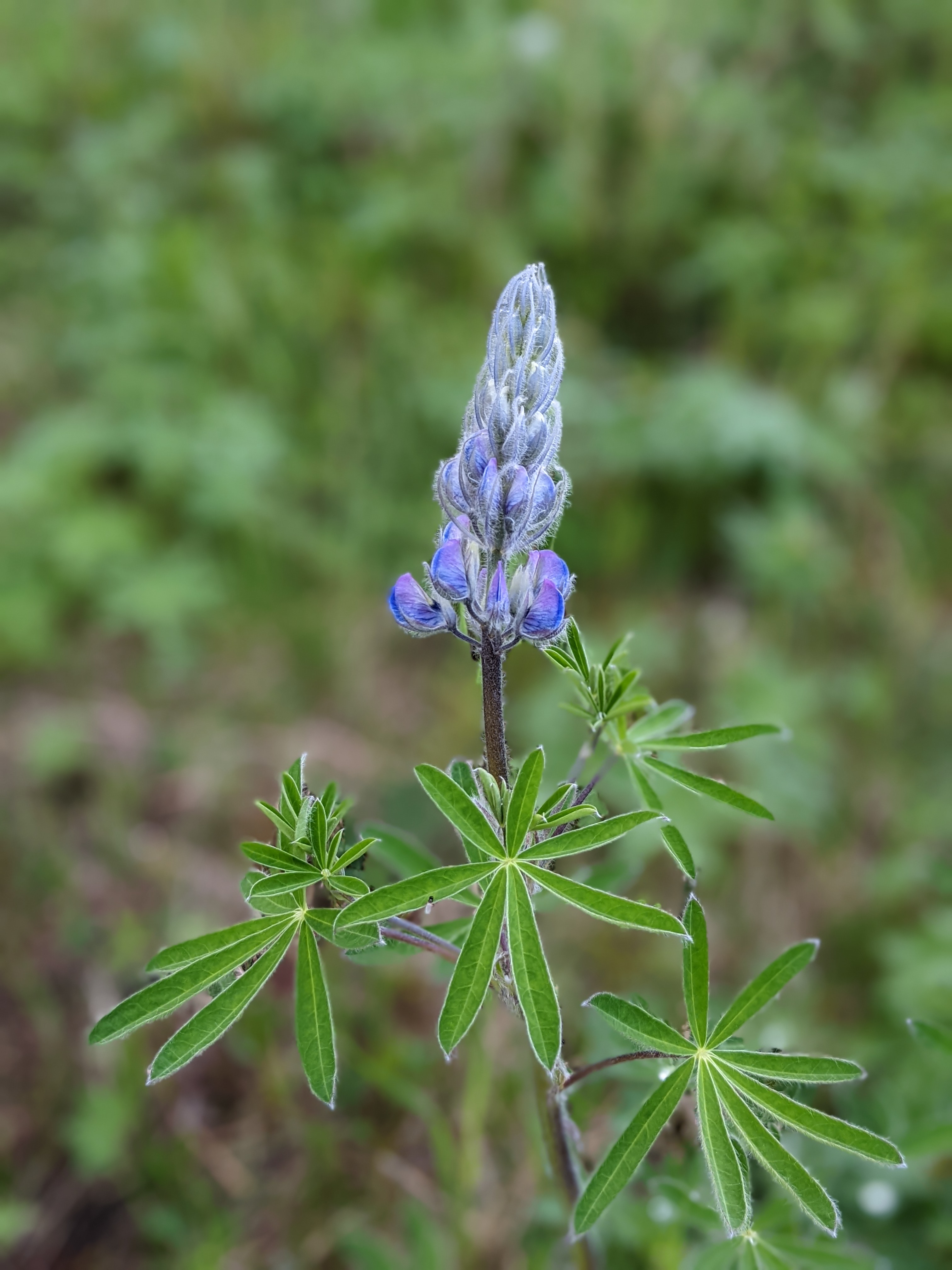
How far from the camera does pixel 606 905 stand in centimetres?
97

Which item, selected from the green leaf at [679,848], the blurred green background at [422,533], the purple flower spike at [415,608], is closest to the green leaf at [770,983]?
the green leaf at [679,848]

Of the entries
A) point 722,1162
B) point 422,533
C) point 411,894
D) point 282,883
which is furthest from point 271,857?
point 422,533

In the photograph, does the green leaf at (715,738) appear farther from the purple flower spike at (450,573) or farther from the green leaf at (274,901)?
the green leaf at (274,901)

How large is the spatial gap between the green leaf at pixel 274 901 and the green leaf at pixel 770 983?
1.71 ft

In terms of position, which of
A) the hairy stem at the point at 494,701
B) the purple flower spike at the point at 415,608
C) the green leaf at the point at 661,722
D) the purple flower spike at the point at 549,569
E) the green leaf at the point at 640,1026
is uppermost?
the purple flower spike at the point at 549,569

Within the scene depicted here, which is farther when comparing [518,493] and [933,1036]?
[933,1036]

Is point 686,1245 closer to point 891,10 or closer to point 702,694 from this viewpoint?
point 702,694

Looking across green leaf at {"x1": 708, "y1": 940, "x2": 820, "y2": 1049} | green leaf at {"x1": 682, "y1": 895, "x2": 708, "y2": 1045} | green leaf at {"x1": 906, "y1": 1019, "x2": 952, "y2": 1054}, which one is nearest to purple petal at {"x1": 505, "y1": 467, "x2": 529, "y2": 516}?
green leaf at {"x1": 682, "y1": 895, "x2": 708, "y2": 1045}

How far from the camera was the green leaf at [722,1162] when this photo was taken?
95 cm

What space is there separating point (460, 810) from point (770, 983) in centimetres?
46

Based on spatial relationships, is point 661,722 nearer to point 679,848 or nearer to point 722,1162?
point 679,848

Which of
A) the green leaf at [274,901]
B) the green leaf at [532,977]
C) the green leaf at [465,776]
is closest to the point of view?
the green leaf at [532,977]

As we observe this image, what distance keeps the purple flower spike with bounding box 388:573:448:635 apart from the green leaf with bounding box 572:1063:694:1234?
0.59 metres

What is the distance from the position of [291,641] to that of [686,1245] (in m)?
2.45
